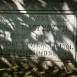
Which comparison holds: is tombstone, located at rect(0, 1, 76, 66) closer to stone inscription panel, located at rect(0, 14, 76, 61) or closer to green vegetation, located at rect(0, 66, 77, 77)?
stone inscription panel, located at rect(0, 14, 76, 61)

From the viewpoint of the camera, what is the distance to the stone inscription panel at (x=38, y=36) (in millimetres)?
5039

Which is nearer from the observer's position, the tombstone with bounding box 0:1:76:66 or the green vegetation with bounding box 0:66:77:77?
the green vegetation with bounding box 0:66:77:77

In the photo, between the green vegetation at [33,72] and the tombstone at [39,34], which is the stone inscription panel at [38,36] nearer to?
the tombstone at [39,34]

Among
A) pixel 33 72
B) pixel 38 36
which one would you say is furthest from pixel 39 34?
pixel 33 72

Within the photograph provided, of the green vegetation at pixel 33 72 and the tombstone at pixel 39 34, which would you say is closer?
the green vegetation at pixel 33 72

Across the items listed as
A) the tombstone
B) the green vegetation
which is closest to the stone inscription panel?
the tombstone

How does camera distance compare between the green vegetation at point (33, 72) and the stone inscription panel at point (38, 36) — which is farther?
the stone inscription panel at point (38, 36)

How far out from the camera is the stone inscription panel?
5.04 meters

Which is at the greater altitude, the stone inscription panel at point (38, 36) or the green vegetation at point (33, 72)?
the stone inscription panel at point (38, 36)

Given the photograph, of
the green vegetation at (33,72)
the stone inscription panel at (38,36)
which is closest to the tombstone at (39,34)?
the stone inscription panel at (38,36)

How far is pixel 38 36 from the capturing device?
5.12m

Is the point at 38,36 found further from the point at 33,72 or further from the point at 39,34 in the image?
the point at 33,72

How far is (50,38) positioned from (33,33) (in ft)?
1.40

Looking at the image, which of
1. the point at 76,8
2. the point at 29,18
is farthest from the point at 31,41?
the point at 76,8
